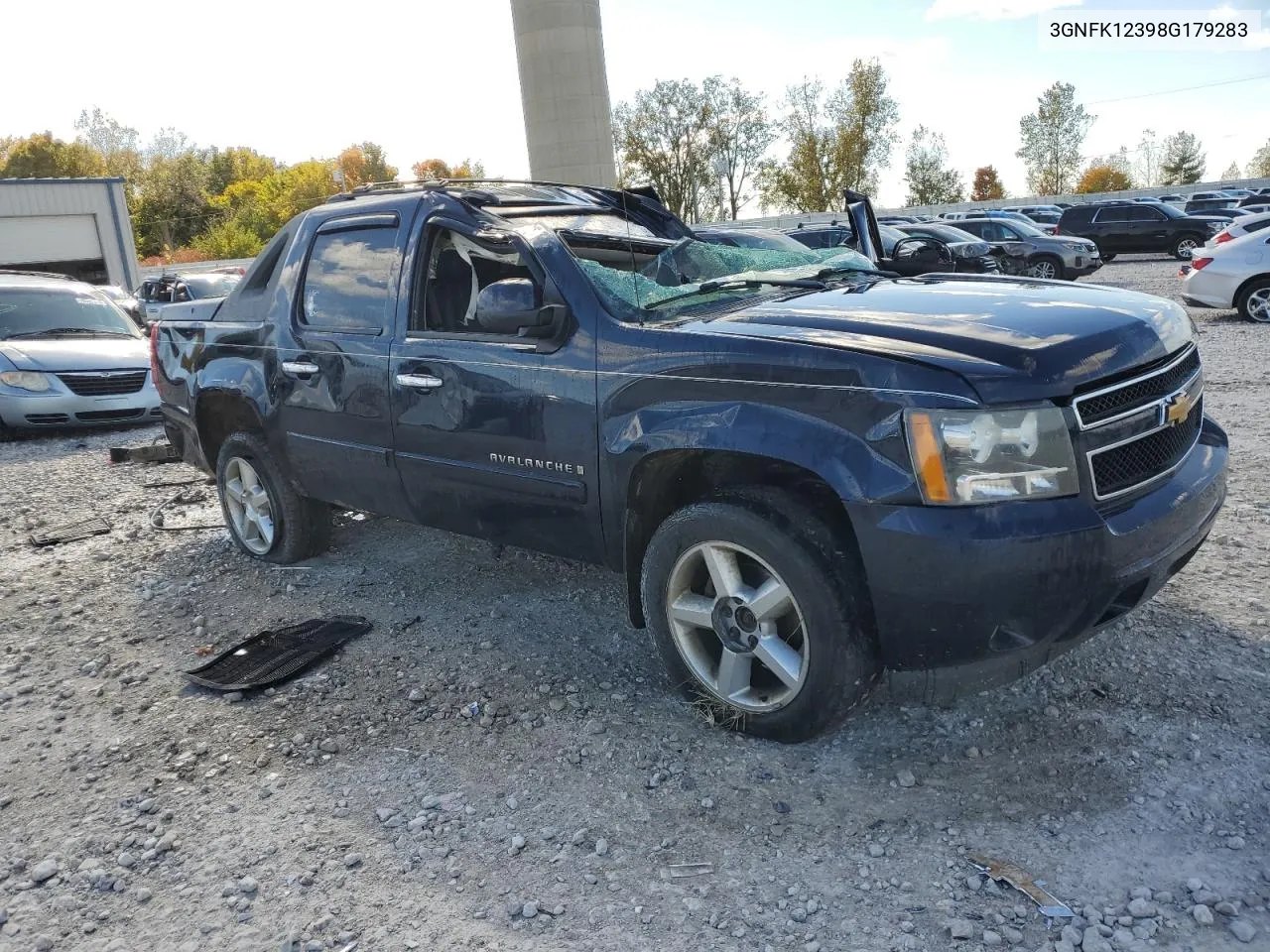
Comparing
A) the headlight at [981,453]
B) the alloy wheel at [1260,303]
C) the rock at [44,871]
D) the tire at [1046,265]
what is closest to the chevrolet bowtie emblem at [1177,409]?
the headlight at [981,453]

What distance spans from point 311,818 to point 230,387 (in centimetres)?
297

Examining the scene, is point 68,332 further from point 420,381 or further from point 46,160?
point 46,160

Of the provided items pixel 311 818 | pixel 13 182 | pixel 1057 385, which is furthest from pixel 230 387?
pixel 13 182

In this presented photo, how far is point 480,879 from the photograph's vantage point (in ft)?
9.41

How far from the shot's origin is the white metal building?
1452 inches

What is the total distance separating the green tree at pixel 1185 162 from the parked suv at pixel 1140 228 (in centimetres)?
6622

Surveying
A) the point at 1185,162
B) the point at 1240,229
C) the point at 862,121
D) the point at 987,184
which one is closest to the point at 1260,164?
the point at 1185,162

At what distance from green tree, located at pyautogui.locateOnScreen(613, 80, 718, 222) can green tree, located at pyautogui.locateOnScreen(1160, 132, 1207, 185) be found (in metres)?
48.3

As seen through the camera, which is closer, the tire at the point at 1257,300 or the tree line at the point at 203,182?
the tire at the point at 1257,300

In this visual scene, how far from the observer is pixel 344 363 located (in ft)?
15.4

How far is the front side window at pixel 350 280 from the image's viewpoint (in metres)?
4.59

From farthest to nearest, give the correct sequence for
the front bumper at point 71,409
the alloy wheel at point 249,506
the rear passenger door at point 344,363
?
the front bumper at point 71,409 → the alloy wheel at point 249,506 → the rear passenger door at point 344,363

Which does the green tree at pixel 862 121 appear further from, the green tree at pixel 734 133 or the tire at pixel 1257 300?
the tire at pixel 1257 300

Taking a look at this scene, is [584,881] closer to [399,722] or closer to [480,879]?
[480,879]
